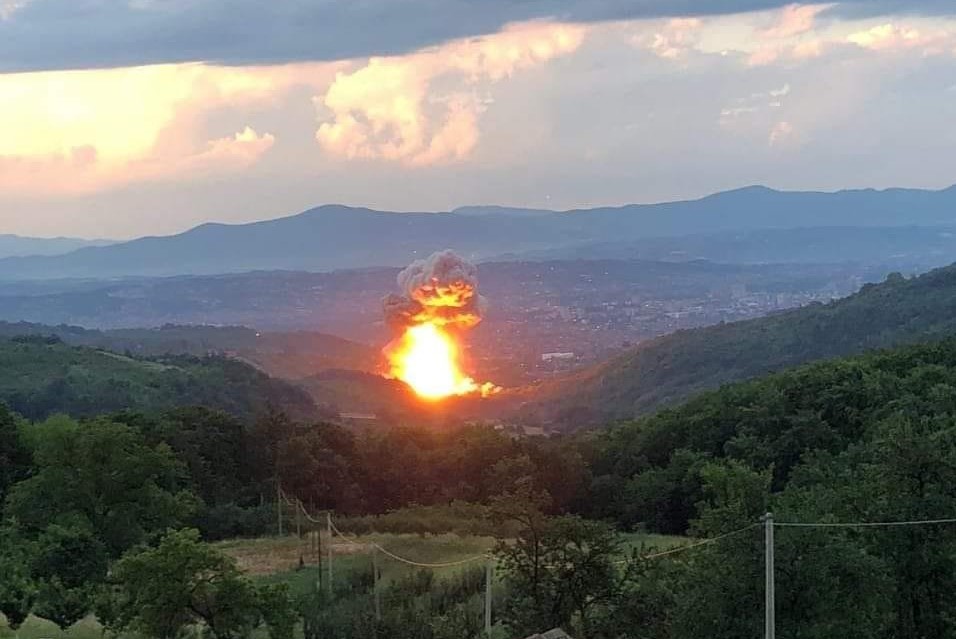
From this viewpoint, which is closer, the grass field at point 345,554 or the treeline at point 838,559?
the treeline at point 838,559

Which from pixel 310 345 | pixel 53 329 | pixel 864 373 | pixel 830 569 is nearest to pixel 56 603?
pixel 830 569

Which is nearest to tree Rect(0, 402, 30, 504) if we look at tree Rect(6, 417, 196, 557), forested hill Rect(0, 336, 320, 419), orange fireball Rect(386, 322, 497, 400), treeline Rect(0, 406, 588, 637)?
treeline Rect(0, 406, 588, 637)

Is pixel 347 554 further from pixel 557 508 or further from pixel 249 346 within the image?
pixel 249 346

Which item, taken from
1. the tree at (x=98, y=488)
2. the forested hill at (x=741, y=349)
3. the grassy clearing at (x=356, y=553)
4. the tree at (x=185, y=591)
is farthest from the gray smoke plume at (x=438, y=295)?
the tree at (x=185, y=591)

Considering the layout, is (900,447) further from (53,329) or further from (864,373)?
(53,329)

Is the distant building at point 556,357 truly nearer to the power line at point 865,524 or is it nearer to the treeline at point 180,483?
the treeline at point 180,483
